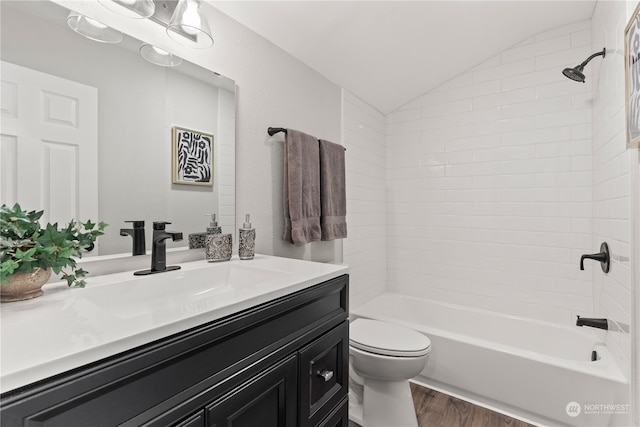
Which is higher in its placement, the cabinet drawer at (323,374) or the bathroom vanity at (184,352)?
the bathroom vanity at (184,352)

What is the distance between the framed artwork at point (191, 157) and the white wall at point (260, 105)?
0.16 m

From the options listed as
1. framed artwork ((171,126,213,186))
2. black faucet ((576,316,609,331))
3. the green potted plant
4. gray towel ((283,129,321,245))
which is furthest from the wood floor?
the green potted plant

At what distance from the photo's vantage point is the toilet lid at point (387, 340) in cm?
159

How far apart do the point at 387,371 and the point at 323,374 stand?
2.38 feet

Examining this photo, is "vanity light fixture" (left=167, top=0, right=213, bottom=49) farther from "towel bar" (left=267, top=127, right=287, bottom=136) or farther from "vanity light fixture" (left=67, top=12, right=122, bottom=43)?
"towel bar" (left=267, top=127, right=287, bottom=136)

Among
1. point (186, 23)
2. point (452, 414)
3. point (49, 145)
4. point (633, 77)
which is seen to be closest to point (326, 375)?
point (49, 145)

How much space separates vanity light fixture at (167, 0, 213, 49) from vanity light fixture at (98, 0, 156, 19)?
77 mm

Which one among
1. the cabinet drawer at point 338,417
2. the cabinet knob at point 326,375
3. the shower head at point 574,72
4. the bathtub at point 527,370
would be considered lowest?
the bathtub at point 527,370

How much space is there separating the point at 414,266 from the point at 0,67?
2.72 metres

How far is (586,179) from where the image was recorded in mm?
2045

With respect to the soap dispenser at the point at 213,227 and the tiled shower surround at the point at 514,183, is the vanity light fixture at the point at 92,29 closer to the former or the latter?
the soap dispenser at the point at 213,227

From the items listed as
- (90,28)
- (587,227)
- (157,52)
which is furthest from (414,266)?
(90,28)

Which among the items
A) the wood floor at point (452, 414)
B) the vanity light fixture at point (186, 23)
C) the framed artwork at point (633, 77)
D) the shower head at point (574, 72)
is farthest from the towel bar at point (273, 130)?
the wood floor at point (452, 414)

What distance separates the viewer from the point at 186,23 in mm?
1137
